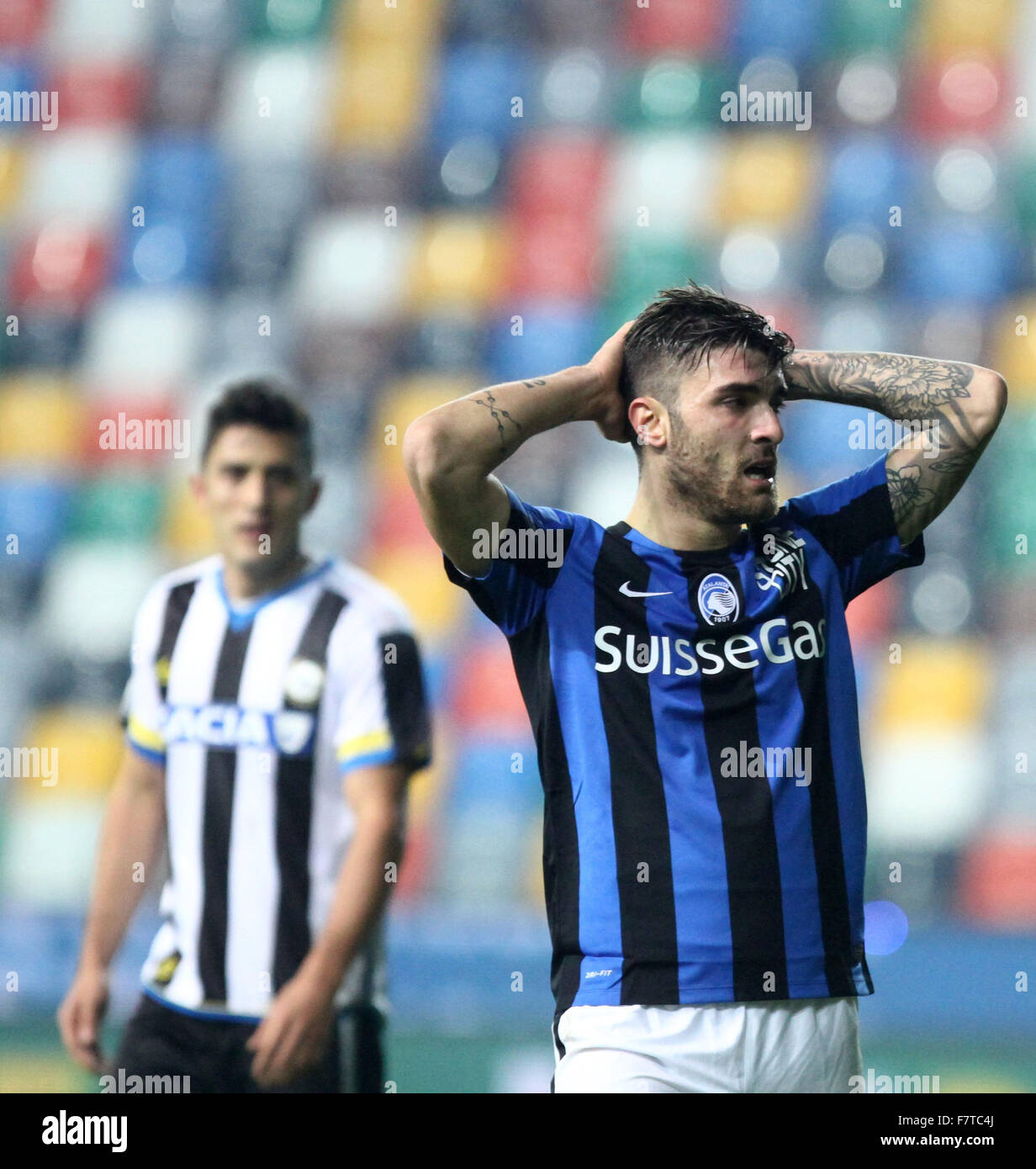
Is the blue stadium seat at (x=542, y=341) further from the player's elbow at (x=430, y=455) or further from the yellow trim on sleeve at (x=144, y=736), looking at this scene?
the player's elbow at (x=430, y=455)

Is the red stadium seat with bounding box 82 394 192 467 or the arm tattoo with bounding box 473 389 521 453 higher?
the red stadium seat with bounding box 82 394 192 467

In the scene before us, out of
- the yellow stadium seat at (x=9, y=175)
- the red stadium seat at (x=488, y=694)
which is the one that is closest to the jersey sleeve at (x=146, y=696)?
the red stadium seat at (x=488, y=694)

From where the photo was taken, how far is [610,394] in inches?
81.8

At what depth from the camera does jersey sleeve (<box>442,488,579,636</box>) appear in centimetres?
195

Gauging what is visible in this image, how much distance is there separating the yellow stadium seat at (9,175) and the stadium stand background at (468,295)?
0.08ft

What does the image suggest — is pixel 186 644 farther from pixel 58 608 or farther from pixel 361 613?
pixel 58 608

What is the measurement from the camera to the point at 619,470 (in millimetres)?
5754

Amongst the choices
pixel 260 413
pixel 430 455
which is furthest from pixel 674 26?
pixel 430 455

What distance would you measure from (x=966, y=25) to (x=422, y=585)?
12.8 feet

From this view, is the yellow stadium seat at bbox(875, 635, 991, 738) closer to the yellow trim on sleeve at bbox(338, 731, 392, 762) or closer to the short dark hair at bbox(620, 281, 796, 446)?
the yellow trim on sleeve at bbox(338, 731, 392, 762)

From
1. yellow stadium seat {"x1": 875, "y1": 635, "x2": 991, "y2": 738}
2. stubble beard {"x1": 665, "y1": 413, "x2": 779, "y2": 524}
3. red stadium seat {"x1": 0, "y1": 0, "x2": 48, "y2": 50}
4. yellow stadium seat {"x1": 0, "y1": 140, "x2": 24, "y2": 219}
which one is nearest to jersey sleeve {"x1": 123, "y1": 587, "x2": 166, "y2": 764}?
stubble beard {"x1": 665, "y1": 413, "x2": 779, "y2": 524}

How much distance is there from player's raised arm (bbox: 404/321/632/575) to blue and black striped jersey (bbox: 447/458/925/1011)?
0.16 feet

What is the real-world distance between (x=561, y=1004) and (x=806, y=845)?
1.27 ft
